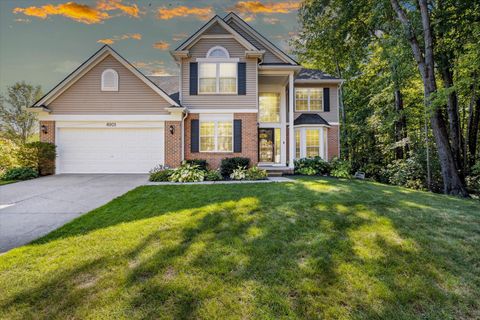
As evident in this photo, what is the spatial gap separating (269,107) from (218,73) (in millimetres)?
3908

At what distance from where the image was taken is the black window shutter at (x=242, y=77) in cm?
1123

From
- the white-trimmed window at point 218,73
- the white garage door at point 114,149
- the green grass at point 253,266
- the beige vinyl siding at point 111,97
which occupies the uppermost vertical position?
the white-trimmed window at point 218,73

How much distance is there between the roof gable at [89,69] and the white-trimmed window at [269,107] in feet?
17.1

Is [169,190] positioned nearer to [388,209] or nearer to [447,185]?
[388,209]

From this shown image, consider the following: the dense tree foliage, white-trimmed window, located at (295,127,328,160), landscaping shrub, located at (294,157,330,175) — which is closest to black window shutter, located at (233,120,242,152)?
landscaping shrub, located at (294,157,330,175)

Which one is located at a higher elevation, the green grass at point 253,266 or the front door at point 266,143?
the front door at point 266,143

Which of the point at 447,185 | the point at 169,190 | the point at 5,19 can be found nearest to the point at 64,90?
the point at 5,19

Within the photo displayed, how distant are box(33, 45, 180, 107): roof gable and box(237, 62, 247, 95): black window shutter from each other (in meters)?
3.18

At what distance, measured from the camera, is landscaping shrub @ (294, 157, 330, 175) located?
11539 mm

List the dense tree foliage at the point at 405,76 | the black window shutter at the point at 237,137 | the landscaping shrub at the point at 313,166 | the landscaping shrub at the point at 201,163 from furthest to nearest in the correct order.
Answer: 1. the landscaping shrub at the point at 313,166
2. the black window shutter at the point at 237,137
3. the landscaping shrub at the point at 201,163
4. the dense tree foliage at the point at 405,76

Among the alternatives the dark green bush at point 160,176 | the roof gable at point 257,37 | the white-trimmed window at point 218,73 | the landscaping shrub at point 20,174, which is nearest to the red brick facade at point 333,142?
the roof gable at point 257,37

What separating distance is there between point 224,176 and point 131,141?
487 cm

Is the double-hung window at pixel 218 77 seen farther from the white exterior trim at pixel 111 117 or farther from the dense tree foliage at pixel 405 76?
the dense tree foliage at pixel 405 76

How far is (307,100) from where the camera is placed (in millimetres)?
14297
